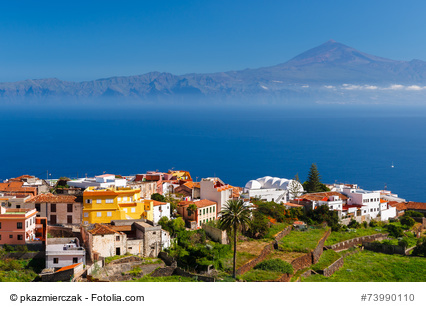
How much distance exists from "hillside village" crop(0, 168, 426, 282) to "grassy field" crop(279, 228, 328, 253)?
0.08 metres

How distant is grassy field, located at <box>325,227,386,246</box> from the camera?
4272cm

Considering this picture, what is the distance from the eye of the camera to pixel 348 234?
1802 inches

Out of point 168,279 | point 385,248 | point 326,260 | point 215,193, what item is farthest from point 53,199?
point 385,248

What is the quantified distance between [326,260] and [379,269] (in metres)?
4.05

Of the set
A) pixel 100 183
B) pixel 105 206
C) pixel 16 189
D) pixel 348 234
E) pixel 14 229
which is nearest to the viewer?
pixel 14 229

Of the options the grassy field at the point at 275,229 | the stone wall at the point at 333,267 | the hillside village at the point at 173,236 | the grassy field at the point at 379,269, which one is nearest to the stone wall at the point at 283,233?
the hillside village at the point at 173,236

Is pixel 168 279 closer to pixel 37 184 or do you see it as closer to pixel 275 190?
pixel 37 184

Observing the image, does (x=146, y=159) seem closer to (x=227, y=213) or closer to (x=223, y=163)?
(x=223, y=163)

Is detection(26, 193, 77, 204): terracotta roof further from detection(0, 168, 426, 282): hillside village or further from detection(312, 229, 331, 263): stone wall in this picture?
detection(312, 229, 331, 263): stone wall

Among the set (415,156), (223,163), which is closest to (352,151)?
(415,156)

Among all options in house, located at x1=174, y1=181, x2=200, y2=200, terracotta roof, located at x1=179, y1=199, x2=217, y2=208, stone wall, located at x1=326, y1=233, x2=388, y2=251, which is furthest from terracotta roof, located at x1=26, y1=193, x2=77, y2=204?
stone wall, located at x1=326, y1=233, x2=388, y2=251

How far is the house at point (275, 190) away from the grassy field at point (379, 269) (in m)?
16.7

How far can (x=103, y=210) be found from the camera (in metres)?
35.5

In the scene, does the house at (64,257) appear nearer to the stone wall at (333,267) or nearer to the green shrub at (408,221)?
the stone wall at (333,267)
